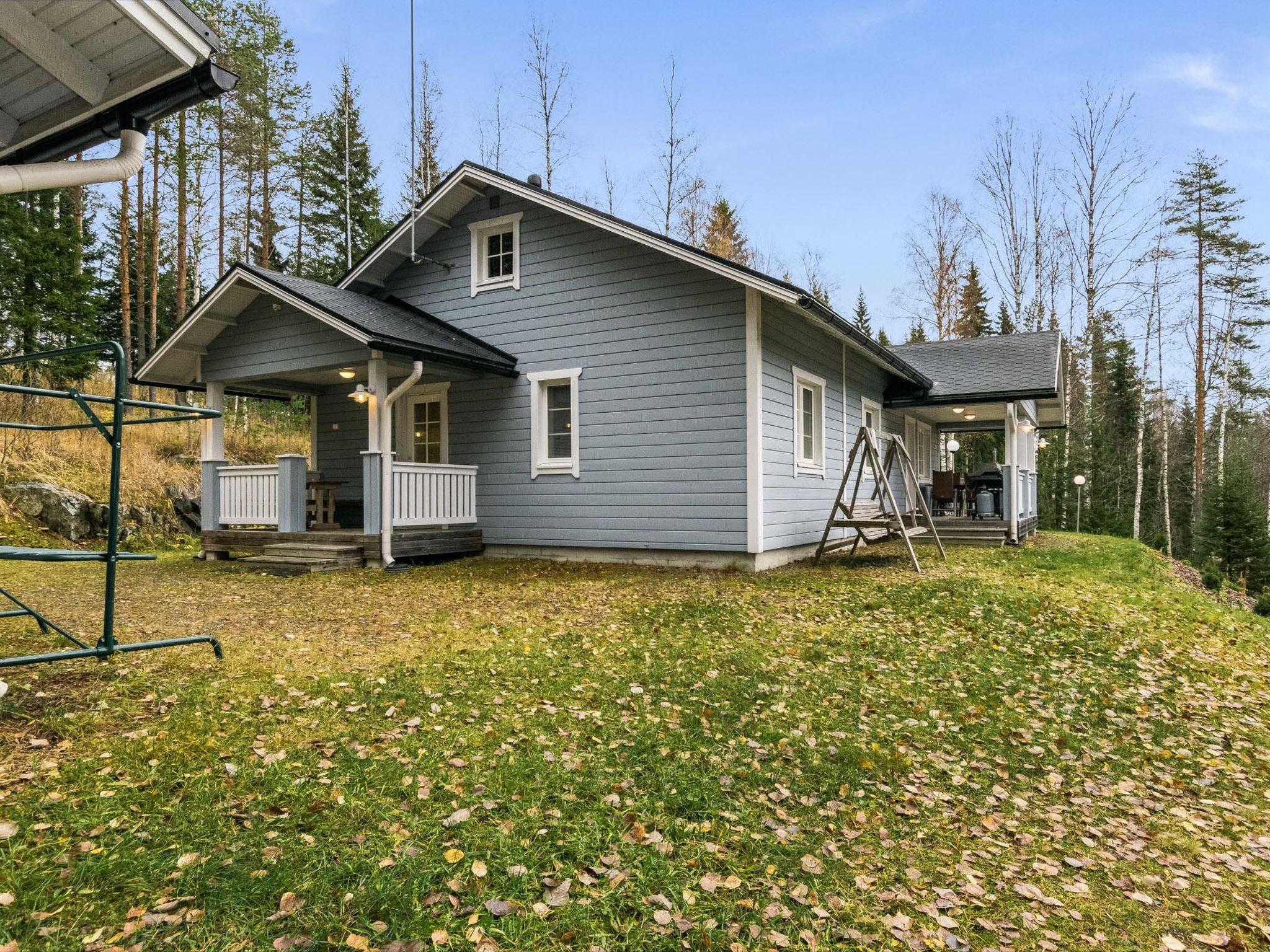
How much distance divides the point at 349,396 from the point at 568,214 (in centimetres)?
428

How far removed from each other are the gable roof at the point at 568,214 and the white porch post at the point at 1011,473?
1723mm

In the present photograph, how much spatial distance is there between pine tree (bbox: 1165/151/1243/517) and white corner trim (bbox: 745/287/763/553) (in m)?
21.0

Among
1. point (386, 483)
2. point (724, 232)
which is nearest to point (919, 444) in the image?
point (724, 232)

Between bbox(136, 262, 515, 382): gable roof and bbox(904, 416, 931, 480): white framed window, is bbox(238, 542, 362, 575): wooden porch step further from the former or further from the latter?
bbox(904, 416, 931, 480): white framed window

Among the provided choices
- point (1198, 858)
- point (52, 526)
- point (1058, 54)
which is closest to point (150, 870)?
point (1198, 858)

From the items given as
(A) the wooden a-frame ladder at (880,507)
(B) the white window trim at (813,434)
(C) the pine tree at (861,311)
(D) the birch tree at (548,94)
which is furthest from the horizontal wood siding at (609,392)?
(C) the pine tree at (861,311)

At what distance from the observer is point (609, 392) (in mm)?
10086

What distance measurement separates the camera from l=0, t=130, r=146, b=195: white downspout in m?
2.96

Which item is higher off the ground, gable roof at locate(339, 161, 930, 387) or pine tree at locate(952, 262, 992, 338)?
pine tree at locate(952, 262, 992, 338)

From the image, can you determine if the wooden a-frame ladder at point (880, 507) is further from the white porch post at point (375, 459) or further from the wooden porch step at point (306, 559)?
the wooden porch step at point (306, 559)

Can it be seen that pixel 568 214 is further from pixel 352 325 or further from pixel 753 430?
pixel 753 430

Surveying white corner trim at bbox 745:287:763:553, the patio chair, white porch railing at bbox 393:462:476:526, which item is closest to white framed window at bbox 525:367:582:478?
white porch railing at bbox 393:462:476:526

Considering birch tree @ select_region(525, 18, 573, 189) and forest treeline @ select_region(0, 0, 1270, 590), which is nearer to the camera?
forest treeline @ select_region(0, 0, 1270, 590)

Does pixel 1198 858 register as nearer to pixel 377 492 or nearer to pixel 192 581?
pixel 377 492
